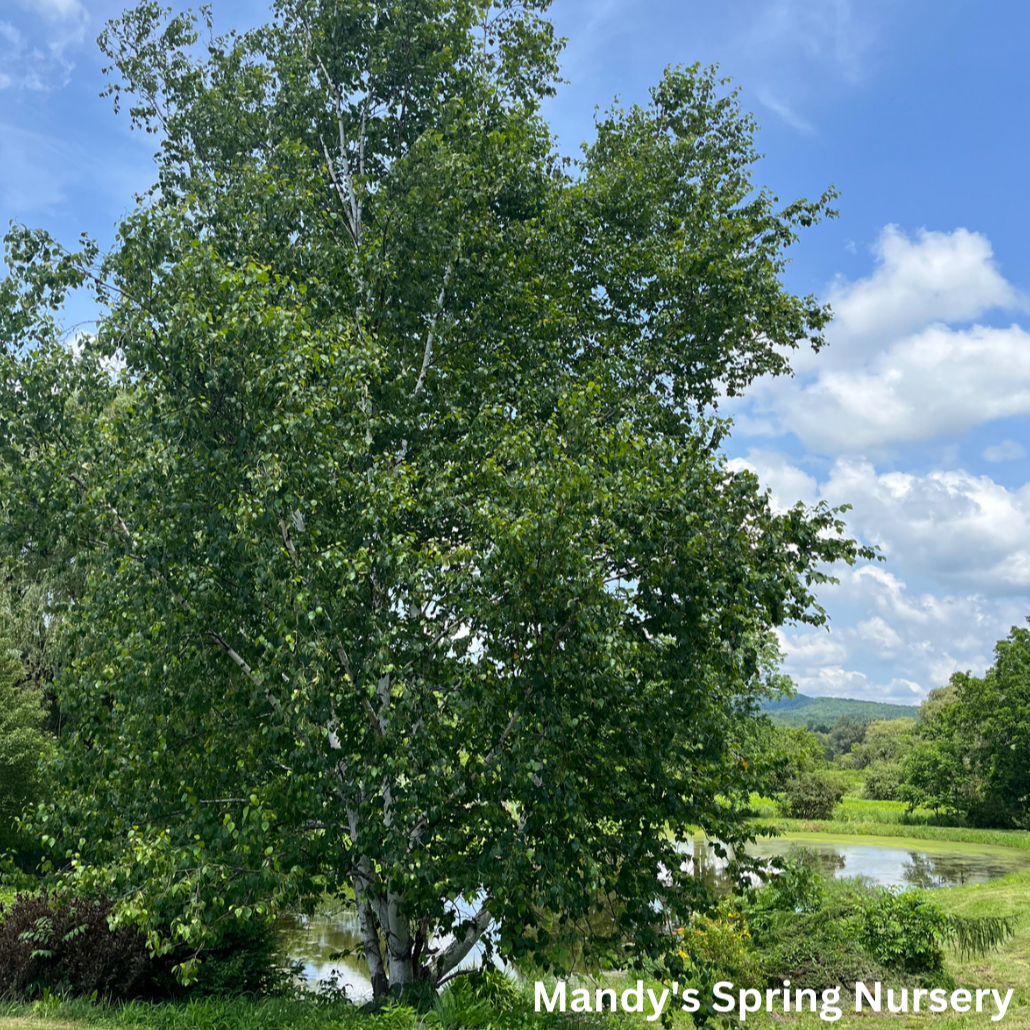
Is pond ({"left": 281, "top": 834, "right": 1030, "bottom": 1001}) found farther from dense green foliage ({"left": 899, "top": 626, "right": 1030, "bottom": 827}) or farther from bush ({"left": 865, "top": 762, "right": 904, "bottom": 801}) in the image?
bush ({"left": 865, "top": 762, "right": 904, "bottom": 801})

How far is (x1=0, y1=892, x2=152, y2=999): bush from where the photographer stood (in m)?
10.1

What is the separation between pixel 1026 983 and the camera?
1263cm

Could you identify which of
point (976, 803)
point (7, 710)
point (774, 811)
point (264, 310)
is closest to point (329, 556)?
point (264, 310)

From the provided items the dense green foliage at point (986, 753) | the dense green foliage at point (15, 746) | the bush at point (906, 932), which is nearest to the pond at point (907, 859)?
the dense green foliage at point (986, 753)

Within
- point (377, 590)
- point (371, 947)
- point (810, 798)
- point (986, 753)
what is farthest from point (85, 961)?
point (986, 753)

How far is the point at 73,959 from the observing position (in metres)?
10.3

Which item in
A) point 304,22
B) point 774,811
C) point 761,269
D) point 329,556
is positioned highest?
point 304,22

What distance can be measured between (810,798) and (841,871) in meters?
21.0

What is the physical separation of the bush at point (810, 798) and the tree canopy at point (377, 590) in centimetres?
4373

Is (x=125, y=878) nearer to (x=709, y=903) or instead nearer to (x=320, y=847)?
(x=320, y=847)

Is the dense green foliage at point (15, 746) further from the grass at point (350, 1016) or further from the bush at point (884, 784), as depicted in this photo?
the bush at point (884, 784)

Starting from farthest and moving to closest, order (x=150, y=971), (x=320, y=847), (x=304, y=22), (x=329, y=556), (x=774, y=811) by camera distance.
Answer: (x=774, y=811) < (x=304, y=22) < (x=150, y=971) < (x=320, y=847) < (x=329, y=556)

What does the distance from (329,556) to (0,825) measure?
1840 cm

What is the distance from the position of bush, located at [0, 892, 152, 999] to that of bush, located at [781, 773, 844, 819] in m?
45.1
